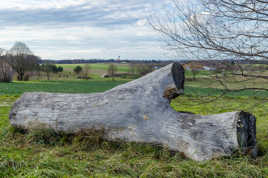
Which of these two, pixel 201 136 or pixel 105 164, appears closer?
pixel 105 164

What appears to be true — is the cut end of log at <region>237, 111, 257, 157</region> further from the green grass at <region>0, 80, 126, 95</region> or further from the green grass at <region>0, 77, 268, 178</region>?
the green grass at <region>0, 80, 126, 95</region>

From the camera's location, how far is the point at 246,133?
15.8 ft

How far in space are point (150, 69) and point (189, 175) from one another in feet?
10.7

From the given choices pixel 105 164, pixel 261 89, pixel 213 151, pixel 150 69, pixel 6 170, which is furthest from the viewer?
pixel 150 69

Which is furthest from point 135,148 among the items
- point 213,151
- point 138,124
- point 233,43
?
point 233,43

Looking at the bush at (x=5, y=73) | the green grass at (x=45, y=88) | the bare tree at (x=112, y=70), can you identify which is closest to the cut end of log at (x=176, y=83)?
the green grass at (x=45, y=88)

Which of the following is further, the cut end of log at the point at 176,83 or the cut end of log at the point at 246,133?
the cut end of log at the point at 176,83

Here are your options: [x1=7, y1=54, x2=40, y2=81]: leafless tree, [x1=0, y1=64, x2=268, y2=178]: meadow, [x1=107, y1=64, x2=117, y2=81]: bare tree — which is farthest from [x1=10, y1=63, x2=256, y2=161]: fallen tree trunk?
[x1=107, y1=64, x2=117, y2=81]: bare tree

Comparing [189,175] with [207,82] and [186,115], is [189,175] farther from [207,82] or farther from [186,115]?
[207,82]

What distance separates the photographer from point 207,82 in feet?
18.5

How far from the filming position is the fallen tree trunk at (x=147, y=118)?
4781 millimetres

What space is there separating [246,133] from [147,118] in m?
2.04

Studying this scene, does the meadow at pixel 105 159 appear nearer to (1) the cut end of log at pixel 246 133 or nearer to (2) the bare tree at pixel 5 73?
(1) the cut end of log at pixel 246 133

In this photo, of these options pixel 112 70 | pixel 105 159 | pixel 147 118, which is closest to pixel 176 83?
pixel 147 118
